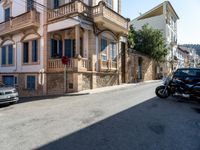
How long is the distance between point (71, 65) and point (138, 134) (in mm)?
9147

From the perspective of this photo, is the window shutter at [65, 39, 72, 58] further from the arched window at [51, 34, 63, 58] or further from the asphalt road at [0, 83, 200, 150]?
the asphalt road at [0, 83, 200, 150]

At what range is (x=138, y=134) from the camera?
446 centimetres

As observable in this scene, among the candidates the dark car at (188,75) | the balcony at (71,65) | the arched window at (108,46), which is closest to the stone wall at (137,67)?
the arched window at (108,46)

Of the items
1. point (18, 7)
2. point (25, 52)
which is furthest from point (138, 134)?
point (18, 7)

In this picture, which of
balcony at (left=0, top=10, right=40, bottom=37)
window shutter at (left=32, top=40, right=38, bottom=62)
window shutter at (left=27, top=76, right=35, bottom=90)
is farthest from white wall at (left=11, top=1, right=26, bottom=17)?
window shutter at (left=27, top=76, right=35, bottom=90)

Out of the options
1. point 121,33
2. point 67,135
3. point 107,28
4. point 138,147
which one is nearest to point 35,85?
point 107,28

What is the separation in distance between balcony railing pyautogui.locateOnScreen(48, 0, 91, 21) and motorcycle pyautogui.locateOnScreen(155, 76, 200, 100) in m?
8.00

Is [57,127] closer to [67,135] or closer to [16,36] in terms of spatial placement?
[67,135]

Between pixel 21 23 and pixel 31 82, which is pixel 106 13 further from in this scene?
pixel 31 82

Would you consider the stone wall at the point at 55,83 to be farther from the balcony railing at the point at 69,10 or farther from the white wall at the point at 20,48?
the balcony railing at the point at 69,10

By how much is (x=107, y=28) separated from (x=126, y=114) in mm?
10800

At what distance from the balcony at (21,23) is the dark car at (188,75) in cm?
1178

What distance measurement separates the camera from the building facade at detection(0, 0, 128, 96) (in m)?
12.9

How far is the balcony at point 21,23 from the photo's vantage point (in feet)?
48.0
